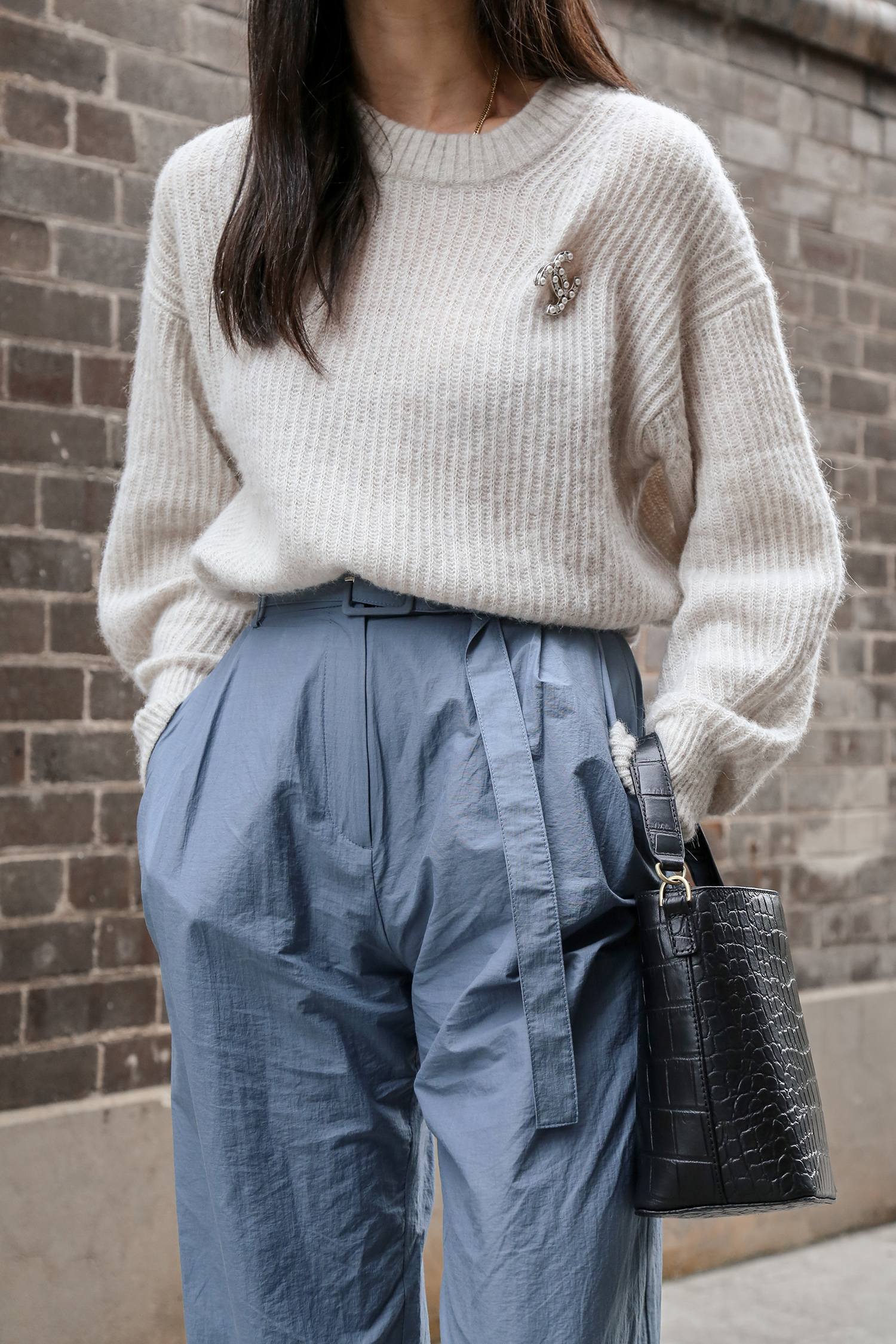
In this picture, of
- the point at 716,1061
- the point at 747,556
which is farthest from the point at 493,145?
the point at 716,1061

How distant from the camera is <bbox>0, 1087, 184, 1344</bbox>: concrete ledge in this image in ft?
8.05

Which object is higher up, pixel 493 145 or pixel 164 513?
pixel 493 145

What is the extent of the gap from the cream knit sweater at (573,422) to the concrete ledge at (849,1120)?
2671mm

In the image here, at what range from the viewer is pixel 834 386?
379 cm

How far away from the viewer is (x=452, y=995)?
111cm

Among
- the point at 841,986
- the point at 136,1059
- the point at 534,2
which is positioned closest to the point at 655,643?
the point at 841,986

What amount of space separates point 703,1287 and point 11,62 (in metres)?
3.32

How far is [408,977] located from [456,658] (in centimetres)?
30

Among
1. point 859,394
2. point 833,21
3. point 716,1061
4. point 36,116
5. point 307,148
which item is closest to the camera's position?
point 716,1061

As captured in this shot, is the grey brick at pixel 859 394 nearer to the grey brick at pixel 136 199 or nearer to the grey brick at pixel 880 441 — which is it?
the grey brick at pixel 880 441

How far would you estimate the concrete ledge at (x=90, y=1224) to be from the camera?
2.45m

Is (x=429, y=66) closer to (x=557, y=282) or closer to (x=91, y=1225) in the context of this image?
(x=557, y=282)

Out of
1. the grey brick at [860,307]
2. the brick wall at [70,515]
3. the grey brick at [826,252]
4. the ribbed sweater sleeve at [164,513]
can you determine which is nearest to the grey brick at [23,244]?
the brick wall at [70,515]

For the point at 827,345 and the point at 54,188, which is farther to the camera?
the point at 827,345
